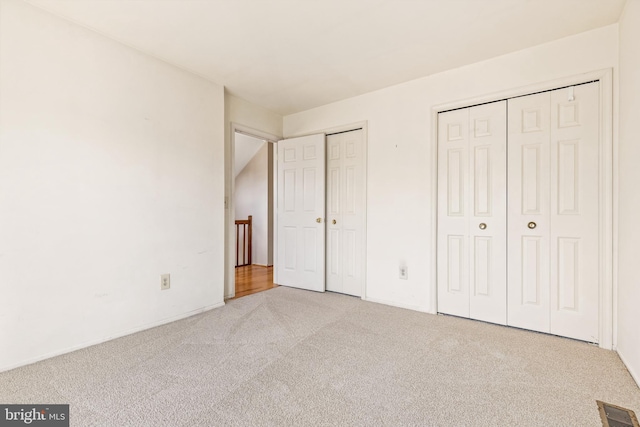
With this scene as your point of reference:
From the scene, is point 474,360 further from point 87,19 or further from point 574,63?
point 87,19

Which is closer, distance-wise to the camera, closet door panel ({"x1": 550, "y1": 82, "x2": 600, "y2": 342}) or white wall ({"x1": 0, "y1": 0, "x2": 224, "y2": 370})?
white wall ({"x1": 0, "y1": 0, "x2": 224, "y2": 370})

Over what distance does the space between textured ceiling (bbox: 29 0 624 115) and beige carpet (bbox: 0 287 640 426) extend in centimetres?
242

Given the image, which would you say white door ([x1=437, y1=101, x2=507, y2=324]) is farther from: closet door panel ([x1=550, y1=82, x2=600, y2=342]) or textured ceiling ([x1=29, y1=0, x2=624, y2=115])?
textured ceiling ([x1=29, y1=0, x2=624, y2=115])

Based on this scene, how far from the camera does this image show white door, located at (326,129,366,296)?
356cm

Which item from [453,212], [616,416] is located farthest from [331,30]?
[616,416]

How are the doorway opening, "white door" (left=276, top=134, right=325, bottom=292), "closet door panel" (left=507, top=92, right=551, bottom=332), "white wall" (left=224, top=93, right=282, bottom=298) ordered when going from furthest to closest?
the doorway opening < "white door" (left=276, top=134, right=325, bottom=292) < "white wall" (left=224, top=93, right=282, bottom=298) < "closet door panel" (left=507, top=92, right=551, bottom=332)

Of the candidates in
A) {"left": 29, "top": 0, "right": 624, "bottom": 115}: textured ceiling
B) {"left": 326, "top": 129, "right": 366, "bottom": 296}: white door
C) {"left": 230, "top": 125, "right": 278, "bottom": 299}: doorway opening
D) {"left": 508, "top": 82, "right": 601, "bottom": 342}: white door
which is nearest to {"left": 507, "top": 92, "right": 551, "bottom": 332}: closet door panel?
{"left": 508, "top": 82, "right": 601, "bottom": 342}: white door

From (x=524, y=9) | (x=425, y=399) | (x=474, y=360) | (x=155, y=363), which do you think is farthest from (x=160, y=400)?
(x=524, y=9)

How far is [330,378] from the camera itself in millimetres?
1771

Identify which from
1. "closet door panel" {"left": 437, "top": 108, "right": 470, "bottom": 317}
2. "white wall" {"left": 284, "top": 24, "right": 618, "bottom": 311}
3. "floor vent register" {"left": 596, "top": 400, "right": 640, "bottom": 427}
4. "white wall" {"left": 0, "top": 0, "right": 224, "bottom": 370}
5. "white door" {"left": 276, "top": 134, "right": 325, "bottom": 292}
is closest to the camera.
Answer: "floor vent register" {"left": 596, "top": 400, "right": 640, "bottom": 427}

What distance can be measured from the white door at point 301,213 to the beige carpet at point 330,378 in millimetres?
1290

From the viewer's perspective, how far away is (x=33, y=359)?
194 cm

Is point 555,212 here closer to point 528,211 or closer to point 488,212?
point 528,211

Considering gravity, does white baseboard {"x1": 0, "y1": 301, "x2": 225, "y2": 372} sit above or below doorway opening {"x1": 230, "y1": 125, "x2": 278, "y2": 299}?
below
